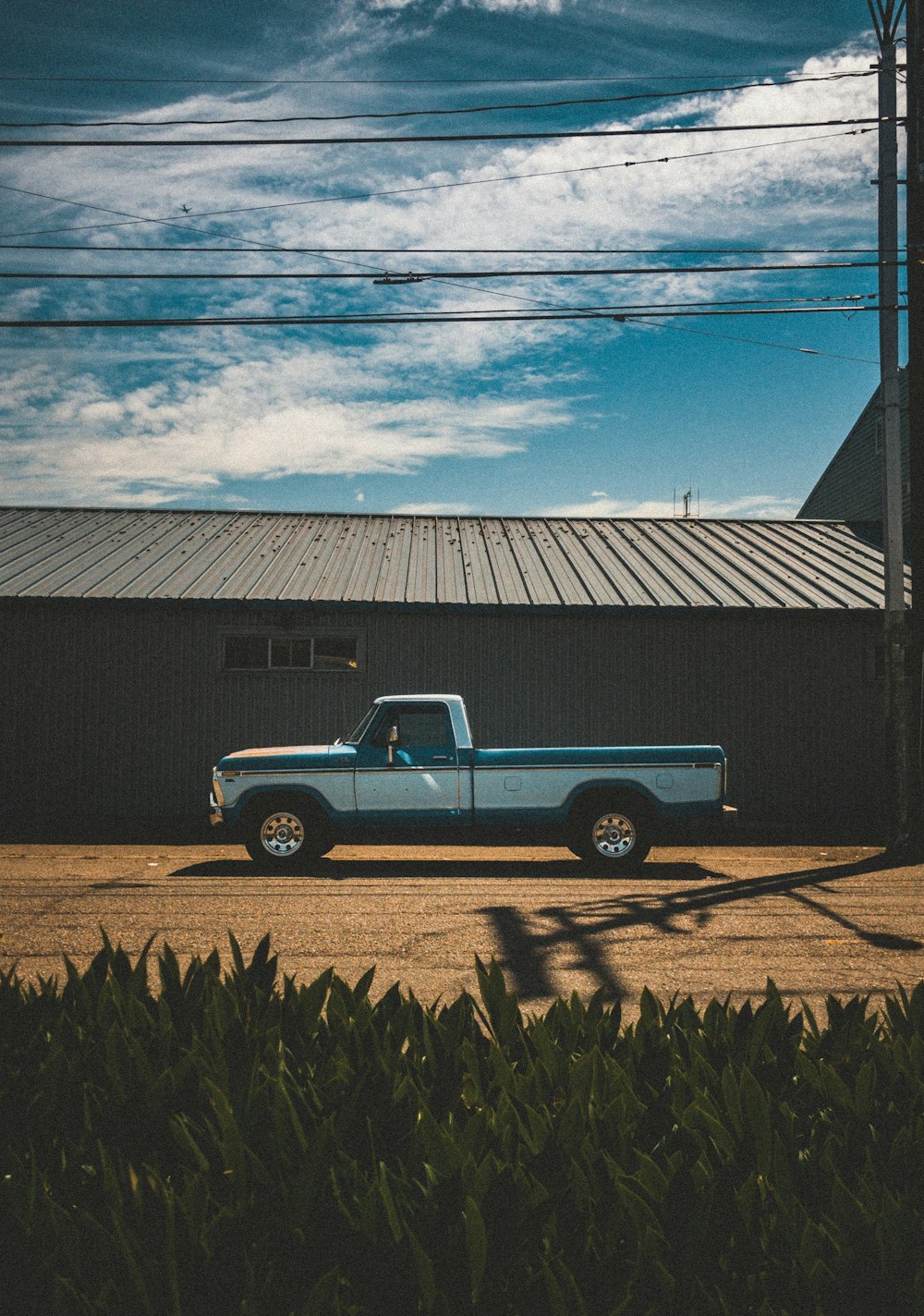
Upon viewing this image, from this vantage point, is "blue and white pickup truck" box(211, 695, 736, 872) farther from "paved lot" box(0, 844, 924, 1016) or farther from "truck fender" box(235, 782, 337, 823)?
"paved lot" box(0, 844, 924, 1016)

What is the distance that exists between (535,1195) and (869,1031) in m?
1.43

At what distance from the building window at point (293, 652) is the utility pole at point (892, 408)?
897 cm

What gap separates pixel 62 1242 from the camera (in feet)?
6.66

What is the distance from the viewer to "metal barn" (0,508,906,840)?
1808cm

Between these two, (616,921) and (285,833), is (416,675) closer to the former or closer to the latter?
(285,833)

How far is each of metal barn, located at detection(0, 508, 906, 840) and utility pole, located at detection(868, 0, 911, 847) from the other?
4073 mm

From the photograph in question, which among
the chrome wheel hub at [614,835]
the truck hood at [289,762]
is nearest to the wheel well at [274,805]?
the truck hood at [289,762]

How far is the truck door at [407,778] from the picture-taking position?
12.9 meters

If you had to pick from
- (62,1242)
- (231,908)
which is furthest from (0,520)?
(62,1242)

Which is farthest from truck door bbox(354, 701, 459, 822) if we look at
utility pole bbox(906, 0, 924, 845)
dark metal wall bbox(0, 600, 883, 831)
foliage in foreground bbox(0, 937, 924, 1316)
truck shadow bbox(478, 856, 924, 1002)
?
foliage in foreground bbox(0, 937, 924, 1316)

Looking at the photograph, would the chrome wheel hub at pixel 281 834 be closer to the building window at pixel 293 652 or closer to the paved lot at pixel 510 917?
the paved lot at pixel 510 917

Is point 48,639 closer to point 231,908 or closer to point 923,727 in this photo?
point 231,908

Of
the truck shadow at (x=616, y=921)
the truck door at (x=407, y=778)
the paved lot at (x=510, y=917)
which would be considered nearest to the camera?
the paved lot at (x=510, y=917)

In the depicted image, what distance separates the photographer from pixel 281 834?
12953mm
